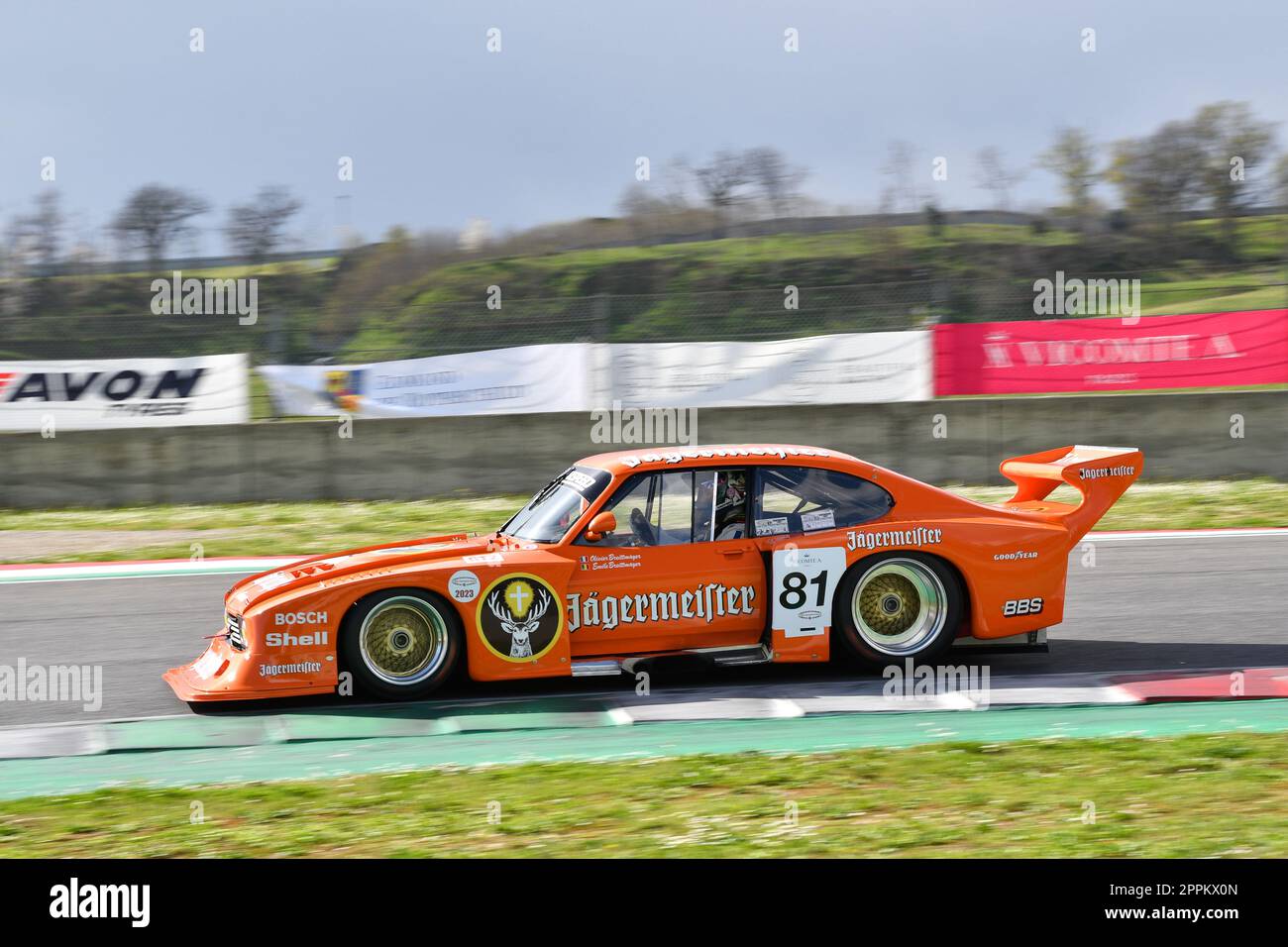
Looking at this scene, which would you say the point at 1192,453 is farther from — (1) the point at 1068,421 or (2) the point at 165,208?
(2) the point at 165,208

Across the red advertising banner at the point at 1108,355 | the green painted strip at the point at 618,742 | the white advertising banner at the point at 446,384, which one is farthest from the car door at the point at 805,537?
the red advertising banner at the point at 1108,355

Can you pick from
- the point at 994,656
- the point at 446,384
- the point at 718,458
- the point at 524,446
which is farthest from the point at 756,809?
the point at 446,384

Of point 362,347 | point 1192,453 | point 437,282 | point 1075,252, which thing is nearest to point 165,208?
point 437,282

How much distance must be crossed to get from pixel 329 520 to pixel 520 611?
8859 mm

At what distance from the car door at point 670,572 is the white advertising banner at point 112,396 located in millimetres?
10784

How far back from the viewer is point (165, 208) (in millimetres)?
26453

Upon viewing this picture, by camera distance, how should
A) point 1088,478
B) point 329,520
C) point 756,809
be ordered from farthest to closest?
point 329,520, point 1088,478, point 756,809

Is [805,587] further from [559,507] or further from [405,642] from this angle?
[405,642]

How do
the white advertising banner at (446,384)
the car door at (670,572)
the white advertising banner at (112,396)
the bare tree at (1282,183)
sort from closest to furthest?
the car door at (670,572) → the white advertising banner at (112,396) → the white advertising banner at (446,384) → the bare tree at (1282,183)

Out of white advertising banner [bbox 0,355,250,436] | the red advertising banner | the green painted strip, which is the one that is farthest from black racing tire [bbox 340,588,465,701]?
the red advertising banner

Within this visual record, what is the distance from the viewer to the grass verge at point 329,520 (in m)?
13.8

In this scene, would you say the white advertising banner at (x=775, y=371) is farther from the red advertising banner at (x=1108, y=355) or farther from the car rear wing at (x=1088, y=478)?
the car rear wing at (x=1088, y=478)

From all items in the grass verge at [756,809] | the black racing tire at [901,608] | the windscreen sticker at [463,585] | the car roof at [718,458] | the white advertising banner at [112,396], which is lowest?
the grass verge at [756,809]

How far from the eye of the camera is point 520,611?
22.8 feet
